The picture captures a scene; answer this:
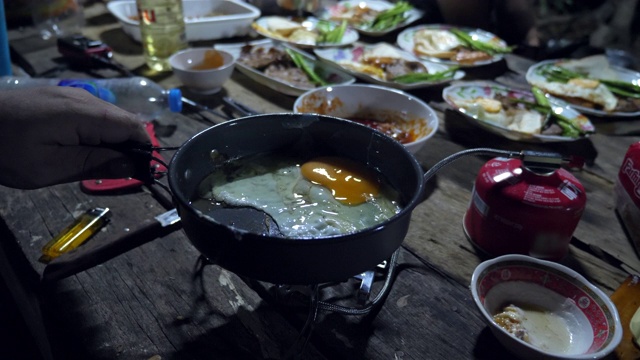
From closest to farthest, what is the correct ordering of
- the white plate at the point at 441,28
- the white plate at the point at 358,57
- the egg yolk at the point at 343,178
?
the egg yolk at the point at 343,178, the white plate at the point at 358,57, the white plate at the point at 441,28

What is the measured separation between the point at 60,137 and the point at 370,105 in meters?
1.10

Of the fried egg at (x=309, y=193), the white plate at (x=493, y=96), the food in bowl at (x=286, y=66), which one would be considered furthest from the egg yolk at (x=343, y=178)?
the food in bowl at (x=286, y=66)

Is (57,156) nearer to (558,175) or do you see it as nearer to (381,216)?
(381,216)

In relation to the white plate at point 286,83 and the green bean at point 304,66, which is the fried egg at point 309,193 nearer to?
the white plate at point 286,83

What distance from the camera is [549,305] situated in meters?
0.98

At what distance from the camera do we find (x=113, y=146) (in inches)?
38.9

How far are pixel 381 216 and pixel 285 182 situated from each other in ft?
0.76

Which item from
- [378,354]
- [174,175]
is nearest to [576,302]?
[378,354]

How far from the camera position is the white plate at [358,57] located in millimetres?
1962

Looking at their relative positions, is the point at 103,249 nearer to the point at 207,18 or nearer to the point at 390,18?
the point at 207,18

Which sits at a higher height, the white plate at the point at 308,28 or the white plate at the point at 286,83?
the white plate at the point at 308,28

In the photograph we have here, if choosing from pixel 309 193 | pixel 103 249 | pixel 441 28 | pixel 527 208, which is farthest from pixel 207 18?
pixel 527 208

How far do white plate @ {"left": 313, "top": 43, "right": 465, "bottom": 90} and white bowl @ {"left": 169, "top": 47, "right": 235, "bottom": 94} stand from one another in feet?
1.62

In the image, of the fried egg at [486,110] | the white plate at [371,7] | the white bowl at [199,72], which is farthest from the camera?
the white plate at [371,7]
